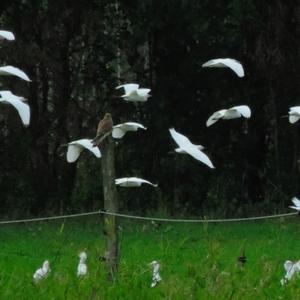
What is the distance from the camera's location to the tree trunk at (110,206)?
5.00 m

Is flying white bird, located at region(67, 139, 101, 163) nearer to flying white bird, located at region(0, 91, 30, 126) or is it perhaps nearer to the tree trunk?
the tree trunk

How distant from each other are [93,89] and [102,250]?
9976mm

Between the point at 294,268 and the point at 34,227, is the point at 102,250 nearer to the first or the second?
the point at 294,268

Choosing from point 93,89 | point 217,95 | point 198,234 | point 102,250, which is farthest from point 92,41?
point 102,250

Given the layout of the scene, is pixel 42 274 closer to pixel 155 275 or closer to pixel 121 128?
pixel 155 275

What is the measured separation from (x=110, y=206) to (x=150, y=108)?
9941mm

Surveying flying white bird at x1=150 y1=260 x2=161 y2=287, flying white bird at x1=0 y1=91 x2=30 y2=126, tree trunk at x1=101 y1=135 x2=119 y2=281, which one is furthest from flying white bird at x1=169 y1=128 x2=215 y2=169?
flying white bird at x1=0 y1=91 x2=30 y2=126

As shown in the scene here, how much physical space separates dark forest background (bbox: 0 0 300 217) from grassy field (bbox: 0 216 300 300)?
214 cm

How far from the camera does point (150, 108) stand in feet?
49.7

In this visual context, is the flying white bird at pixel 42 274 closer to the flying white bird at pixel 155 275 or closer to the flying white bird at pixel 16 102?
the flying white bird at pixel 155 275

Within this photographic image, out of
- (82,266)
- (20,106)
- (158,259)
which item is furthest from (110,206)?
(158,259)

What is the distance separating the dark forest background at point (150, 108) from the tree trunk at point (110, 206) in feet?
29.7

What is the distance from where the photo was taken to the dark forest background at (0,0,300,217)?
14.6m

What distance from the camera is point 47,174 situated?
50.0 feet
